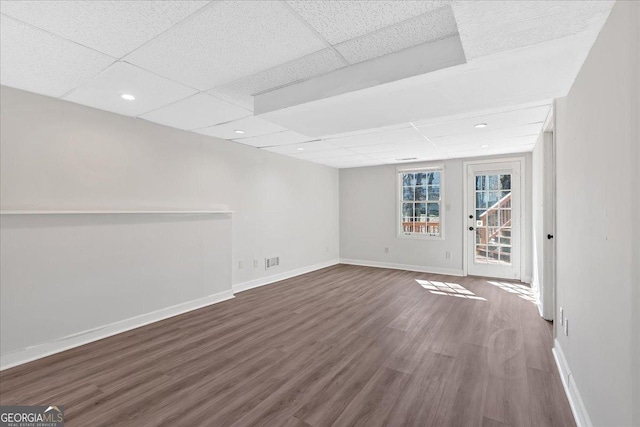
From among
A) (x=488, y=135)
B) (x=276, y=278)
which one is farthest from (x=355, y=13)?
(x=276, y=278)

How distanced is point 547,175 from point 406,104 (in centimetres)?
222

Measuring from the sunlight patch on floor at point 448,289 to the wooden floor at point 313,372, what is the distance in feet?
1.85

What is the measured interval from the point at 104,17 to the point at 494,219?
6150mm

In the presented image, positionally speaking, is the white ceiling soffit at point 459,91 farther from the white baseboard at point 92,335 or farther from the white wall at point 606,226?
the white baseboard at point 92,335

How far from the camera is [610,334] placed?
1.31 meters

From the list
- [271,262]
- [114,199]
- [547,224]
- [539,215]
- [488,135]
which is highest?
[488,135]

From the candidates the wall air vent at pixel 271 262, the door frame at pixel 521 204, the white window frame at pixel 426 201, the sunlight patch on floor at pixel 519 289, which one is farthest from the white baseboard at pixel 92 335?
the door frame at pixel 521 204

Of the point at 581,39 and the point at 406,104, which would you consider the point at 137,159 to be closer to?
the point at 406,104

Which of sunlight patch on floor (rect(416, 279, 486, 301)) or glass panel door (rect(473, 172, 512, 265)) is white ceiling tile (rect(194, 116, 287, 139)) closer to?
sunlight patch on floor (rect(416, 279, 486, 301))

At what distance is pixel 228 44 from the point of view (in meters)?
1.92

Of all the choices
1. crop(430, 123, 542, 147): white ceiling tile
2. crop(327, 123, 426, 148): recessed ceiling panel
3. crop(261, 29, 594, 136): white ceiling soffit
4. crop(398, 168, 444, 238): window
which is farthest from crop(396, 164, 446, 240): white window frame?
crop(261, 29, 594, 136): white ceiling soffit

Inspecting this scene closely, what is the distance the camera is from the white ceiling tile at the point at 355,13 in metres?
1.56

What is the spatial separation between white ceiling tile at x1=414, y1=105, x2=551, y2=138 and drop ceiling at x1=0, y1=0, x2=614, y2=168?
0.03 m

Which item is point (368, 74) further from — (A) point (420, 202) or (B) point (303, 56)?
(A) point (420, 202)
